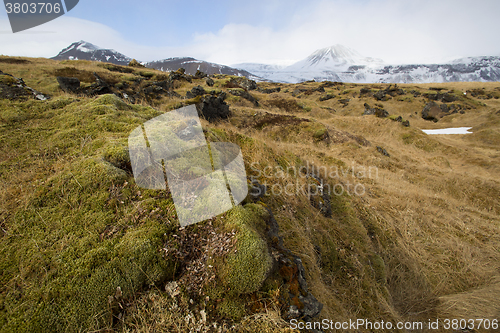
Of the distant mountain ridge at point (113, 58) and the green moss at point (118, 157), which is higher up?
the distant mountain ridge at point (113, 58)

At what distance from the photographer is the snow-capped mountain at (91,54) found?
179 metres

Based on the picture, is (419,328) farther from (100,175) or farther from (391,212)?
(100,175)

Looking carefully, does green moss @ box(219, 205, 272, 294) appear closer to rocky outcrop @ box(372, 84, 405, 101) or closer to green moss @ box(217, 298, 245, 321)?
green moss @ box(217, 298, 245, 321)

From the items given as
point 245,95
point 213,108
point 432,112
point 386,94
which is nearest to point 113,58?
point 245,95

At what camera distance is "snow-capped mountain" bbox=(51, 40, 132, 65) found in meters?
179

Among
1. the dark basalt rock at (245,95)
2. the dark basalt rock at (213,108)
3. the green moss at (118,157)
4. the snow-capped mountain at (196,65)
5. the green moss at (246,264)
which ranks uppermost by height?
the snow-capped mountain at (196,65)

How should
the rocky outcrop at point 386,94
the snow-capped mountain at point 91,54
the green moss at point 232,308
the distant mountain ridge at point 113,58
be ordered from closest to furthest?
the green moss at point 232,308 → the rocky outcrop at point 386,94 → the distant mountain ridge at point 113,58 → the snow-capped mountain at point 91,54

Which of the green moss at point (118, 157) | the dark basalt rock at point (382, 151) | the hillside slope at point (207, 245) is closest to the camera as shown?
the hillside slope at point (207, 245)

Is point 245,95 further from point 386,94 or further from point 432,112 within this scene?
point 386,94

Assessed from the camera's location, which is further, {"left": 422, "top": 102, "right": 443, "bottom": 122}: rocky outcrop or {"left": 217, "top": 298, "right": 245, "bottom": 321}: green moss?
{"left": 422, "top": 102, "right": 443, "bottom": 122}: rocky outcrop

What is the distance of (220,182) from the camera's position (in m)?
3.29

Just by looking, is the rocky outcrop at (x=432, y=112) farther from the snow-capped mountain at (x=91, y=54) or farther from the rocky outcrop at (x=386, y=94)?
the snow-capped mountain at (x=91, y=54)

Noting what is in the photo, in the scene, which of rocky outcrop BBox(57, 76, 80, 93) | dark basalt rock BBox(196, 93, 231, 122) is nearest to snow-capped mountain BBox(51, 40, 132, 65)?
rocky outcrop BBox(57, 76, 80, 93)

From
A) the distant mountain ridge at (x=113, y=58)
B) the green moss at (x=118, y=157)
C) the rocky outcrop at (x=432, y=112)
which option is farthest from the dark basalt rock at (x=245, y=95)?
the distant mountain ridge at (x=113, y=58)
